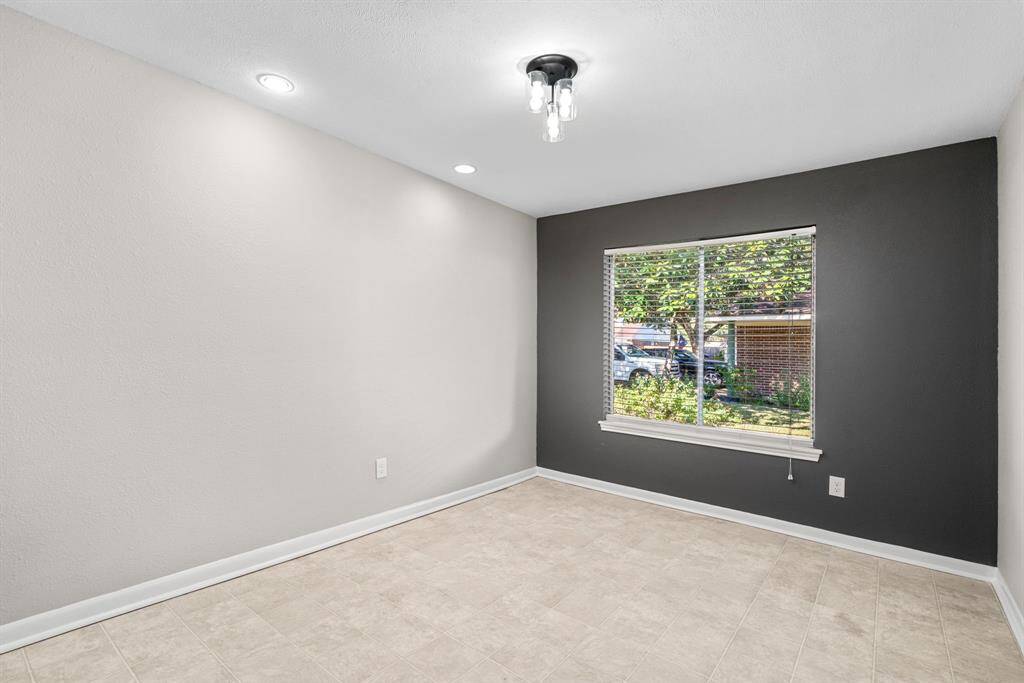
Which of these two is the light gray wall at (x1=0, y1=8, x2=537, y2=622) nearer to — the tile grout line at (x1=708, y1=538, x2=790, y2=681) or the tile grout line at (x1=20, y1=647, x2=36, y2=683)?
the tile grout line at (x1=20, y1=647, x2=36, y2=683)

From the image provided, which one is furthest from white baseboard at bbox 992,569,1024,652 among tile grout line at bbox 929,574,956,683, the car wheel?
the car wheel

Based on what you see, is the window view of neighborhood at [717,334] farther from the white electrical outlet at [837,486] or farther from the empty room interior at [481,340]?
the white electrical outlet at [837,486]

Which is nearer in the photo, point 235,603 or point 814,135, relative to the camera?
point 235,603

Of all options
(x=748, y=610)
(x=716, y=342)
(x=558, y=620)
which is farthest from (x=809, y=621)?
(x=716, y=342)

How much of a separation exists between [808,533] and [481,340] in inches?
102

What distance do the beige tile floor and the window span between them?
0.82m

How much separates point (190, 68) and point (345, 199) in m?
0.96

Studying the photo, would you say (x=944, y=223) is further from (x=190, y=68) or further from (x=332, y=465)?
(x=190, y=68)

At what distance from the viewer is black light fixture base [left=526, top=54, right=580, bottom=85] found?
2.09 meters

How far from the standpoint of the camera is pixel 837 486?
317 centimetres

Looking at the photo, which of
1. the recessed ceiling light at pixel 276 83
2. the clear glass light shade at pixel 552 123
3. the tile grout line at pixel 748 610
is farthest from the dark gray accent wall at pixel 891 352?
→ the recessed ceiling light at pixel 276 83

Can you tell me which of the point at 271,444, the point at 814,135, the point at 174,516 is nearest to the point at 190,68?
the point at 271,444

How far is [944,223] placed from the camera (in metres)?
2.85

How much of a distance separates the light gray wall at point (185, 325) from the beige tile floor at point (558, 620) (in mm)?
342
